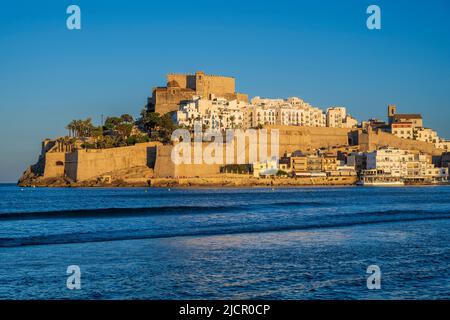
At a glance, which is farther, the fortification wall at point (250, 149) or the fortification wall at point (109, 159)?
the fortification wall at point (109, 159)

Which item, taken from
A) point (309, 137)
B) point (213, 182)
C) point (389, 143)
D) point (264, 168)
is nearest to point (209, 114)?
point (309, 137)

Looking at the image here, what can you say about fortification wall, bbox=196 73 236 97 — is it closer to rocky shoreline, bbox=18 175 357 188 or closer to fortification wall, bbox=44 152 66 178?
rocky shoreline, bbox=18 175 357 188

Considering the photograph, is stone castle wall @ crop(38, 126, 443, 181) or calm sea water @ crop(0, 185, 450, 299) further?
stone castle wall @ crop(38, 126, 443, 181)

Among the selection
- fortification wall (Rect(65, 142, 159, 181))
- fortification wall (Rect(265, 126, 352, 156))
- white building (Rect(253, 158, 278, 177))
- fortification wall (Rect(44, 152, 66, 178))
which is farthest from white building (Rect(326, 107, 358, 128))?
fortification wall (Rect(44, 152, 66, 178))

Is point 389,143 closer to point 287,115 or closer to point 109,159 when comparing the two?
point 287,115

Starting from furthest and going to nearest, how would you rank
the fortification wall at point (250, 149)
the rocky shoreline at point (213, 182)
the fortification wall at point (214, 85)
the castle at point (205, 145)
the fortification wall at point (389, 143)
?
the fortification wall at point (214, 85) → the fortification wall at point (389, 143) → the castle at point (205, 145) → the rocky shoreline at point (213, 182) → the fortification wall at point (250, 149)

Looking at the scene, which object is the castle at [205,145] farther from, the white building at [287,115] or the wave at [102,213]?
the wave at [102,213]

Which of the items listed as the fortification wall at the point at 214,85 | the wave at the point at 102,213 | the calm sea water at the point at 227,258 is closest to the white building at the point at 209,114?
the fortification wall at the point at 214,85

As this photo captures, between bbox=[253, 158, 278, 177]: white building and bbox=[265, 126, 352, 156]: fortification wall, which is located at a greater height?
bbox=[265, 126, 352, 156]: fortification wall

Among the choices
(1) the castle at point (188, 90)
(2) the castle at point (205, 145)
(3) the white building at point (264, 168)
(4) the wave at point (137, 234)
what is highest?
(1) the castle at point (188, 90)

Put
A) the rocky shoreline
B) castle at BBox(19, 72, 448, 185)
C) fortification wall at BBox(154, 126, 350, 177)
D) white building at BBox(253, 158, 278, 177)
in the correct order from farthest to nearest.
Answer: white building at BBox(253, 158, 278, 177)
castle at BBox(19, 72, 448, 185)
the rocky shoreline
fortification wall at BBox(154, 126, 350, 177)

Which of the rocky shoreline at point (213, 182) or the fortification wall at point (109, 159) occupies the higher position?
the fortification wall at point (109, 159)

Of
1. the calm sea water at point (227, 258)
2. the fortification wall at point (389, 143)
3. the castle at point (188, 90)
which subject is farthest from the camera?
the castle at point (188, 90)
